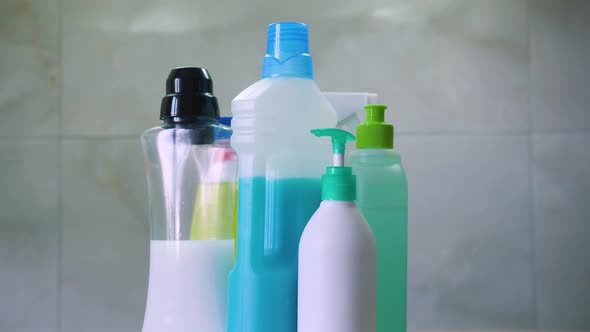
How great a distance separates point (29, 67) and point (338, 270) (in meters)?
0.94

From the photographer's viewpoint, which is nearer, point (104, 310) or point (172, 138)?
point (172, 138)

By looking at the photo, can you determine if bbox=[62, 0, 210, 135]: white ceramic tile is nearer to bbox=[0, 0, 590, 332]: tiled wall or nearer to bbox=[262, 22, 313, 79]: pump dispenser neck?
bbox=[0, 0, 590, 332]: tiled wall

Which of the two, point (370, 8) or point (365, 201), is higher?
point (370, 8)

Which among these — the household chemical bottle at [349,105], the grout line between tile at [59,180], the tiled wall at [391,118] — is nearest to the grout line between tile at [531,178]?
the tiled wall at [391,118]

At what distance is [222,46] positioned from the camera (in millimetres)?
1148

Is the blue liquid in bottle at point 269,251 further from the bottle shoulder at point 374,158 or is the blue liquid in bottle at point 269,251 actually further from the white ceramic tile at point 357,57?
the white ceramic tile at point 357,57

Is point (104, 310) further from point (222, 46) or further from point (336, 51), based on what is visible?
point (336, 51)

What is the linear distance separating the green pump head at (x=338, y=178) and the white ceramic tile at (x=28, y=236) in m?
0.83

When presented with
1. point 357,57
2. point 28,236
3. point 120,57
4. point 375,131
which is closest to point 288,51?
point 375,131

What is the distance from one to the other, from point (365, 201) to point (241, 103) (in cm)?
→ 14

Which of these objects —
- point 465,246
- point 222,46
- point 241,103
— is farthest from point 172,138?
point 465,246

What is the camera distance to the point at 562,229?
1104mm

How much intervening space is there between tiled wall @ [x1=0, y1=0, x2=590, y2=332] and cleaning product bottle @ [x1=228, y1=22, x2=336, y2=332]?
59 centimetres

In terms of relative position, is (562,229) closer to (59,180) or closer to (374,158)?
(374,158)
